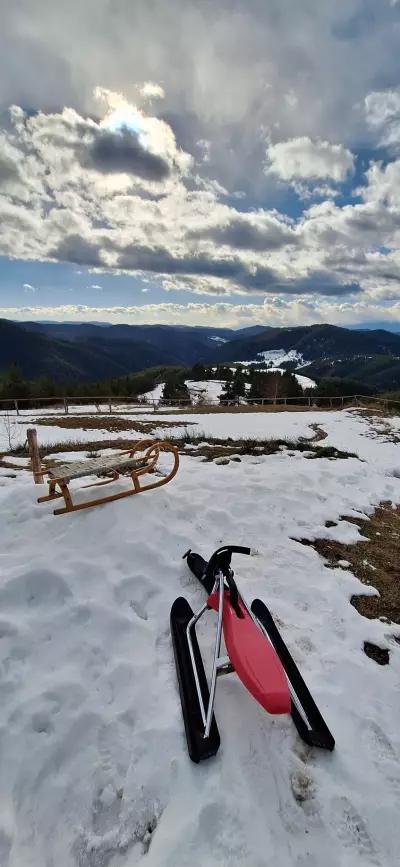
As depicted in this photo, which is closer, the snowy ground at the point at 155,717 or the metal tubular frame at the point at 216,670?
the snowy ground at the point at 155,717

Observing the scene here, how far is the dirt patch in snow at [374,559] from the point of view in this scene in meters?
5.14

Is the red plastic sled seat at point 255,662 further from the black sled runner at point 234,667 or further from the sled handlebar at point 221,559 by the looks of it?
the sled handlebar at point 221,559

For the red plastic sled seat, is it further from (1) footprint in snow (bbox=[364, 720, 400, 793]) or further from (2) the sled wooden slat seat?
(2) the sled wooden slat seat

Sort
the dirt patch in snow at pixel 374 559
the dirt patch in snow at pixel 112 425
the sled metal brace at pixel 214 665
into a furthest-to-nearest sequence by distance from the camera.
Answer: the dirt patch in snow at pixel 112 425 → the dirt patch in snow at pixel 374 559 → the sled metal brace at pixel 214 665

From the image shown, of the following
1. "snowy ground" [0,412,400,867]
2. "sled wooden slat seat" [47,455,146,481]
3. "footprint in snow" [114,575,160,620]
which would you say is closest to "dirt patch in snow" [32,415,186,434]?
"sled wooden slat seat" [47,455,146,481]

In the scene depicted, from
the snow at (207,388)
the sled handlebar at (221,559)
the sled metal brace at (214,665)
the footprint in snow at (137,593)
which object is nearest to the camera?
Answer: the sled metal brace at (214,665)

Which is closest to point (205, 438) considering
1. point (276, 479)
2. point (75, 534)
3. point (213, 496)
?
point (276, 479)

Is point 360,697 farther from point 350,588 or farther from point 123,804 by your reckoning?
point 123,804

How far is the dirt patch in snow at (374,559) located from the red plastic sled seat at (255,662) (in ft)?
6.55

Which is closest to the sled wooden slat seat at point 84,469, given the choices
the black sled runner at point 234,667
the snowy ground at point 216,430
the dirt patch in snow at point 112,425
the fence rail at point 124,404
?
the black sled runner at point 234,667

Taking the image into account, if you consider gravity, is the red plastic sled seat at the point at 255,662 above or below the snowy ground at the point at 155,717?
above

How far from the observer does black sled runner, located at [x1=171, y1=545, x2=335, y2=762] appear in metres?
3.18

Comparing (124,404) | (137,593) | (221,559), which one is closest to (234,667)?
(221,559)

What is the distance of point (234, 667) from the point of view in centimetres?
356
